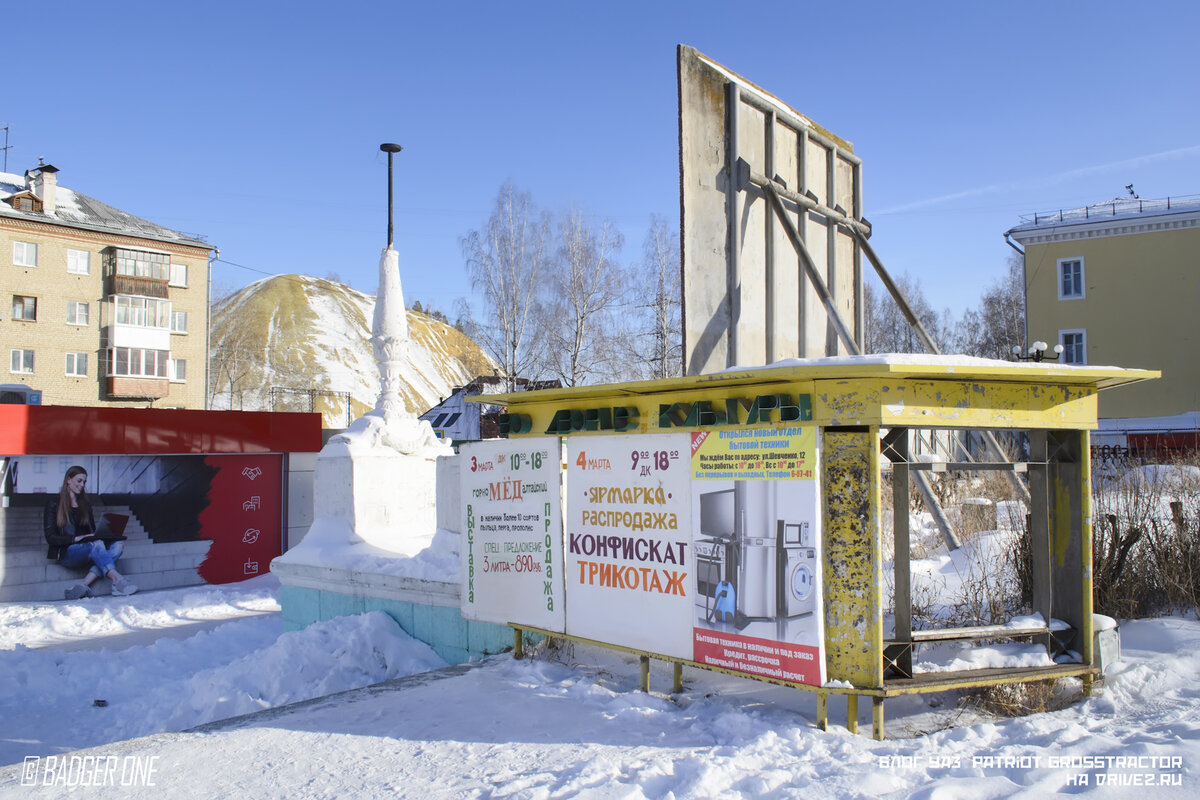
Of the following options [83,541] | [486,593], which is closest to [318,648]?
[486,593]

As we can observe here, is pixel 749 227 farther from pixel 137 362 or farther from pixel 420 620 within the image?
pixel 137 362

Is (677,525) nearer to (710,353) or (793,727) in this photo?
(793,727)

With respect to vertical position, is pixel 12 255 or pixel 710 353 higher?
pixel 12 255

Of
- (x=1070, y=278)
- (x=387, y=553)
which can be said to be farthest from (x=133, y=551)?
(x=1070, y=278)

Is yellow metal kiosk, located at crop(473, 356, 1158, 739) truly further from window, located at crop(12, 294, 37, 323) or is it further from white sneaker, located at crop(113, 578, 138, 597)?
window, located at crop(12, 294, 37, 323)

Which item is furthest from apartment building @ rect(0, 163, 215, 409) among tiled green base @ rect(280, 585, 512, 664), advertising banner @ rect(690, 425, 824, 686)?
advertising banner @ rect(690, 425, 824, 686)

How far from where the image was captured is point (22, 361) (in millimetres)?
37875

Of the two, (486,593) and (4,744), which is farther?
(4,744)

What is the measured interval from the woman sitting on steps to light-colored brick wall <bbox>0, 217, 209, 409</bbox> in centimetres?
2825

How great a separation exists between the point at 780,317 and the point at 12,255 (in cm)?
4125

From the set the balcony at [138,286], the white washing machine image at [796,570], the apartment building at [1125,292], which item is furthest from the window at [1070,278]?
the balcony at [138,286]

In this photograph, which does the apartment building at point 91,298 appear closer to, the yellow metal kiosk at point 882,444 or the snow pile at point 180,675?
the snow pile at point 180,675

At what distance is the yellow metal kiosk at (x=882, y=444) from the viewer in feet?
14.4

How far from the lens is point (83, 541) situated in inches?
590
